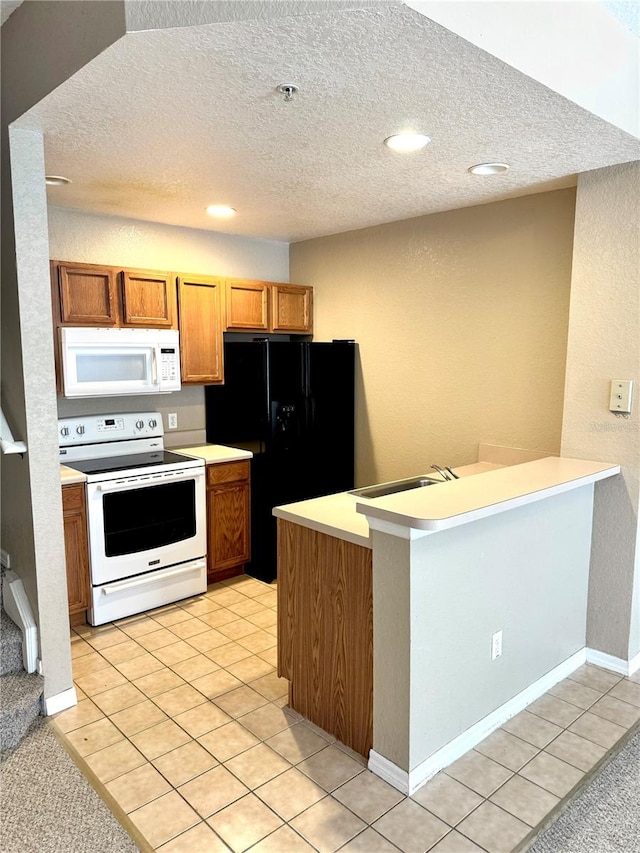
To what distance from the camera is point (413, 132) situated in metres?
2.25

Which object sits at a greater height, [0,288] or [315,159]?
[315,159]

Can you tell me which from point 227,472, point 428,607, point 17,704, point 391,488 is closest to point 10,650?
point 17,704

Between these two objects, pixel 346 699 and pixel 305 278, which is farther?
pixel 305 278

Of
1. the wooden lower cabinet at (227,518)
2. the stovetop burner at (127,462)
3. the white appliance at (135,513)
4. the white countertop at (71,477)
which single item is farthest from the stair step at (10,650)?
the wooden lower cabinet at (227,518)

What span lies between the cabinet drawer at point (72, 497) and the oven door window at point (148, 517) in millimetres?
133

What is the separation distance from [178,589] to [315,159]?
2.62 m

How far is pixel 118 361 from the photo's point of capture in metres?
3.58

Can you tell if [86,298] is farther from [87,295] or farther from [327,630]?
[327,630]

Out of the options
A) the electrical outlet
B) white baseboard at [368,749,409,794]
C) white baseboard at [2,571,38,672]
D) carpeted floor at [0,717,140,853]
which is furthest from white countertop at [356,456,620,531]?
white baseboard at [2,571,38,672]

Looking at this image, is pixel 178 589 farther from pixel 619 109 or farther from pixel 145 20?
pixel 619 109

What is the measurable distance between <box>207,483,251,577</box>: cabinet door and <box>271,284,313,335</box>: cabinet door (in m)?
1.28

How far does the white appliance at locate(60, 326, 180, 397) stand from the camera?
334 cm

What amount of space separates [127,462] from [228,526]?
802 mm

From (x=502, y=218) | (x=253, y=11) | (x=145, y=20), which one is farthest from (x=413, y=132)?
(x=502, y=218)
